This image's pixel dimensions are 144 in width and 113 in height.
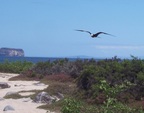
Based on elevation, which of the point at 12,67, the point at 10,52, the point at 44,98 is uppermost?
the point at 10,52

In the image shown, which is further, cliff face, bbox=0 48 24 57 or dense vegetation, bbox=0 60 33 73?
cliff face, bbox=0 48 24 57

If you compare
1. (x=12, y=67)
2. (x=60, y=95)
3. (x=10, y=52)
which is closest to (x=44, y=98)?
(x=60, y=95)

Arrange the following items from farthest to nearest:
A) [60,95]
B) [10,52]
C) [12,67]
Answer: [10,52]
[12,67]
[60,95]

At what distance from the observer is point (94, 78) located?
21.6m

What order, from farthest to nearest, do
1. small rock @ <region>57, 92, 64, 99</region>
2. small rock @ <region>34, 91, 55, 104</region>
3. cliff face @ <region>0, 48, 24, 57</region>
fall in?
1. cliff face @ <region>0, 48, 24, 57</region>
2. small rock @ <region>57, 92, 64, 99</region>
3. small rock @ <region>34, 91, 55, 104</region>

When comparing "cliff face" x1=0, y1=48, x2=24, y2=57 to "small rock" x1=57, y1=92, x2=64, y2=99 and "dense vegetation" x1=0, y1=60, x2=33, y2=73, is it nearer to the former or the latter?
"dense vegetation" x1=0, y1=60, x2=33, y2=73

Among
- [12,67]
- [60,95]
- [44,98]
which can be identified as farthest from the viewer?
[12,67]

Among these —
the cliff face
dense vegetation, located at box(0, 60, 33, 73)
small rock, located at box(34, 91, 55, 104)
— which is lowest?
small rock, located at box(34, 91, 55, 104)

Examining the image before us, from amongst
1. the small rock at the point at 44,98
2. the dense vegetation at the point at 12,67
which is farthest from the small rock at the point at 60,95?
the dense vegetation at the point at 12,67

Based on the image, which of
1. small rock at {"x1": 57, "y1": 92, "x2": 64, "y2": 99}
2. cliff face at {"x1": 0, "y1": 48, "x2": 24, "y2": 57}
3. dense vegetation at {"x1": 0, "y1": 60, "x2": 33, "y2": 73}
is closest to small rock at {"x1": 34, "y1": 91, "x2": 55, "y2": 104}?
small rock at {"x1": 57, "y1": 92, "x2": 64, "y2": 99}

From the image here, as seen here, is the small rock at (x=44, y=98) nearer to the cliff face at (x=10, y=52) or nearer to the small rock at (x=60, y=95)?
the small rock at (x=60, y=95)

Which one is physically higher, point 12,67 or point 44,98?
point 12,67

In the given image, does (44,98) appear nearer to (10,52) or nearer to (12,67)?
(12,67)

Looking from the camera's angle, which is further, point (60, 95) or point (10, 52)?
point (10, 52)
